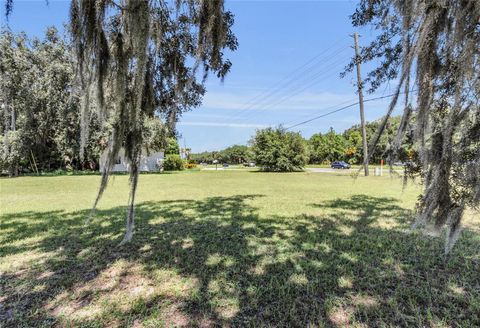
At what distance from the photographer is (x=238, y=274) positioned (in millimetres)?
2875

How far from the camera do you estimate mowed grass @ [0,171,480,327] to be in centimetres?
215

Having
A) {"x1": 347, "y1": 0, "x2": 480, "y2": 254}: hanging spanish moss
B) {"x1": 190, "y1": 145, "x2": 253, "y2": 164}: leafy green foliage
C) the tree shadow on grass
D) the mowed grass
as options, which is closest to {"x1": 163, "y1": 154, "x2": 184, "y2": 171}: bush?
the mowed grass

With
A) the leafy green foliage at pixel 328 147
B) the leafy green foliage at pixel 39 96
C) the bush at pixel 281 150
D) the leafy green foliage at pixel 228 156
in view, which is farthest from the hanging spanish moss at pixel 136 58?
the leafy green foliage at pixel 228 156

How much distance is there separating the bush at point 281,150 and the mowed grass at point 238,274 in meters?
19.4

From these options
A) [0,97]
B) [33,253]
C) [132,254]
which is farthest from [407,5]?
[0,97]

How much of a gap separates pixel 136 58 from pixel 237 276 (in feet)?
7.81

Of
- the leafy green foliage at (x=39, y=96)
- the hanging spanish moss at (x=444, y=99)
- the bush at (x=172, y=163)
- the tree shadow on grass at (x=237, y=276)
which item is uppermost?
the leafy green foliage at (x=39, y=96)

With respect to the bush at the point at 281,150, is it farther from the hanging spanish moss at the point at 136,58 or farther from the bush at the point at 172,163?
the hanging spanish moss at the point at 136,58

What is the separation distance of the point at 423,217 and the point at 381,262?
4.36ft

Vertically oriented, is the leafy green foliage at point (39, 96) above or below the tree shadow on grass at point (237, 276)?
above

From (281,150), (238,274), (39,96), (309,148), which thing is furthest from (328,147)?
(238,274)

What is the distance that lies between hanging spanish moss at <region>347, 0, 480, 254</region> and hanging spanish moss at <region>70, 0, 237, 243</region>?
179 cm

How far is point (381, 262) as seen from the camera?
313 centimetres

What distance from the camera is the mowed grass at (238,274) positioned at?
84.7 inches
